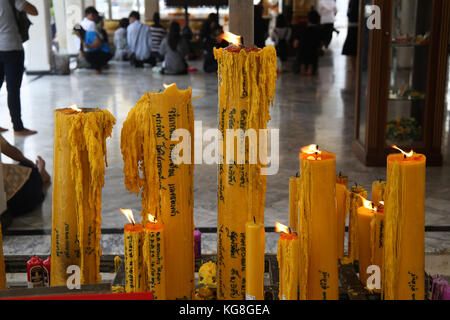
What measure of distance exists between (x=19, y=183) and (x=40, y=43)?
7871mm

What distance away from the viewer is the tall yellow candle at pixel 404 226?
4.28 feet

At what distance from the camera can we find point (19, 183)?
371cm

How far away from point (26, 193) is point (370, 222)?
268 centimetres

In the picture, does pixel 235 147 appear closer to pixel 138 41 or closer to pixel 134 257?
pixel 134 257

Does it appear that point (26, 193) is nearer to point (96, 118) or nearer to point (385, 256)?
point (96, 118)

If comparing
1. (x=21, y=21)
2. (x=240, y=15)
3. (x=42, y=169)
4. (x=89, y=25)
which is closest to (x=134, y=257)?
(x=42, y=169)

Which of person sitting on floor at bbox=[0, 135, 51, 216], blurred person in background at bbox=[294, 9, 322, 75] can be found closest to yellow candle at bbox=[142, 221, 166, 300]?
person sitting on floor at bbox=[0, 135, 51, 216]

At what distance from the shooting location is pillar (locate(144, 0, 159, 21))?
1644cm

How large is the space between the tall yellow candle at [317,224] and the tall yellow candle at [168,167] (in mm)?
368

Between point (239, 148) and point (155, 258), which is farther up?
point (239, 148)

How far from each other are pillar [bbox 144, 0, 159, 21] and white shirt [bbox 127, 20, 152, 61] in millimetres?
4443

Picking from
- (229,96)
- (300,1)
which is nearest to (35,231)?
(229,96)

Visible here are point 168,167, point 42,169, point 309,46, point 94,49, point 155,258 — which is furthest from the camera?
point 94,49

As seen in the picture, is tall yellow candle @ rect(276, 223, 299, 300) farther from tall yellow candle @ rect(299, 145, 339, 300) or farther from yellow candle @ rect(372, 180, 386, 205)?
yellow candle @ rect(372, 180, 386, 205)
